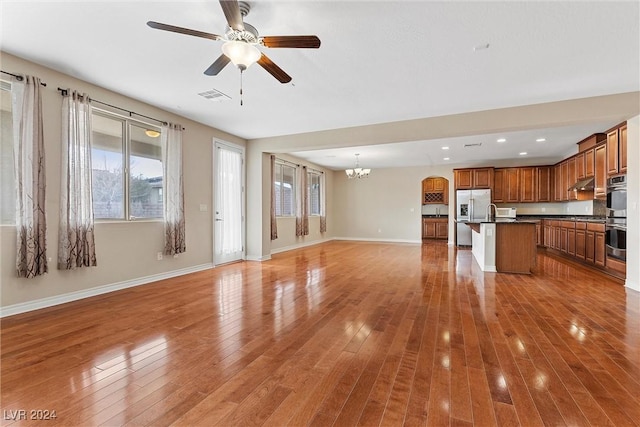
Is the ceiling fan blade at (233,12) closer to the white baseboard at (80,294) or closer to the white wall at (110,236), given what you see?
the white wall at (110,236)

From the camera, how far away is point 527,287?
14.1 feet

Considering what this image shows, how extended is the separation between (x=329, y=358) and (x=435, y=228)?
9175 mm

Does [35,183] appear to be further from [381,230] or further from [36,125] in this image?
[381,230]

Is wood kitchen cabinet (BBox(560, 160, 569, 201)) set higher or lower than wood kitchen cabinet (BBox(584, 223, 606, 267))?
higher

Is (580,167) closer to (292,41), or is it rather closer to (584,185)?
(584,185)

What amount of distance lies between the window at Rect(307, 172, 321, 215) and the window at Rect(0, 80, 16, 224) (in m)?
7.31

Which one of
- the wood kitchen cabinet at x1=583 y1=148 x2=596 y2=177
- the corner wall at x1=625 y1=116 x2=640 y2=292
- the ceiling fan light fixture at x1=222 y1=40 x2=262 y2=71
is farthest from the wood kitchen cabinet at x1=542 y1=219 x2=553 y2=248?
the ceiling fan light fixture at x1=222 y1=40 x2=262 y2=71

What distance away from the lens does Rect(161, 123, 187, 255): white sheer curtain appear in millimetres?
4836

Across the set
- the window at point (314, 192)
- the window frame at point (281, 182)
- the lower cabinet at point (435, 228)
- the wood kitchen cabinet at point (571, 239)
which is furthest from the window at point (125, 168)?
the lower cabinet at point (435, 228)

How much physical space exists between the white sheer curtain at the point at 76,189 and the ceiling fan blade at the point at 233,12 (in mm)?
2773

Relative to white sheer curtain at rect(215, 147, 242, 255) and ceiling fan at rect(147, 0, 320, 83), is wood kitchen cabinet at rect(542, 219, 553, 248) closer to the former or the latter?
white sheer curtain at rect(215, 147, 242, 255)

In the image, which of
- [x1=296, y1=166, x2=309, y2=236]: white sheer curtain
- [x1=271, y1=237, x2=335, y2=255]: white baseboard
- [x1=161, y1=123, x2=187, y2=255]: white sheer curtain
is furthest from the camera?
[x1=296, y1=166, x2=309, y2=236]: white sheer curtain

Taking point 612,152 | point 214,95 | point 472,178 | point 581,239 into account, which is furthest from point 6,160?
point 472,178

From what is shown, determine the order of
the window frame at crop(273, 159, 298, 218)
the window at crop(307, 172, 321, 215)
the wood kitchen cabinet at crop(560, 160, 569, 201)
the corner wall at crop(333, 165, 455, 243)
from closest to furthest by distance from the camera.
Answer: the wood kitchen cabinet at crop(560, 160, 569, 201)
the window frame at crop(273, 159, 298, 218)
the window at crop(307, 172, 321, 215)
the corner wall at crop(333, 165, 455, 243)
